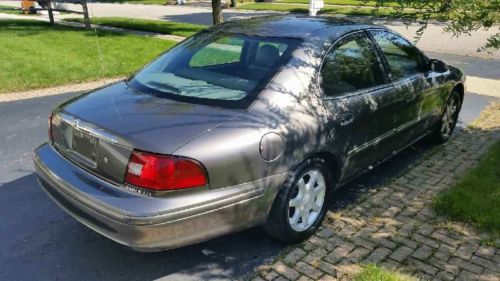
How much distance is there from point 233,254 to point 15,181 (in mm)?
2431

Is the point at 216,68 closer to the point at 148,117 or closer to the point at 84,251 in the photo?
the point at 148,117

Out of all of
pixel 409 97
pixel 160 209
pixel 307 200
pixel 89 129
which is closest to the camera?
pixel 160 209

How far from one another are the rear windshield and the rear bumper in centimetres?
66

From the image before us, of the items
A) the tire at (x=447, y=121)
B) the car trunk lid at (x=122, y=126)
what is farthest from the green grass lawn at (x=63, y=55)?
the tire at (x=447, y=121)

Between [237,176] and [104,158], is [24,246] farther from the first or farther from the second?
[237,176]

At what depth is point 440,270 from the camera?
10.4ft

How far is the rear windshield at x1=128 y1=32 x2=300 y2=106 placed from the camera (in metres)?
3.26

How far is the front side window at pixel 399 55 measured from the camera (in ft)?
14.0

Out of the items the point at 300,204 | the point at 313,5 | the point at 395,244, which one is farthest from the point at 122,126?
the point at 313,5

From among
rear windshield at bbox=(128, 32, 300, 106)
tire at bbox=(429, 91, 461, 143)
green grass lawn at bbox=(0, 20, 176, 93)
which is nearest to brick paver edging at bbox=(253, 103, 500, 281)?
tire at bbox=(429, 91, 461, 143)

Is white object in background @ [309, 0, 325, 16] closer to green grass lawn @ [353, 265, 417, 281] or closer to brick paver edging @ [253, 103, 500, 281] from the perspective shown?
brick paver edging @ [253, 103, 500, 281]

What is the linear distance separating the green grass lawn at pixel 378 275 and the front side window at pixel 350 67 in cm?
129

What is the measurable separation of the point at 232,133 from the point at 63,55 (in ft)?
29.9

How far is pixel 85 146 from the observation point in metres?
3.02
